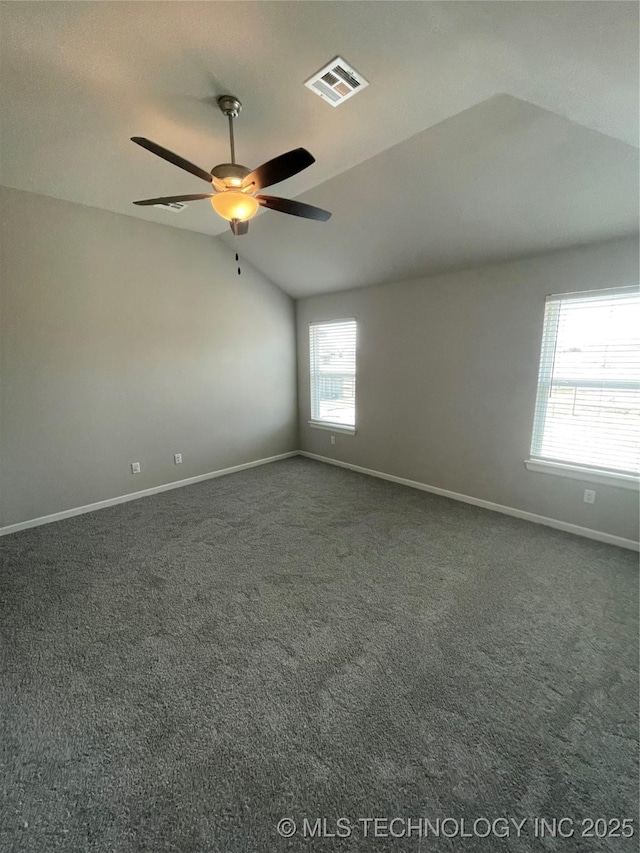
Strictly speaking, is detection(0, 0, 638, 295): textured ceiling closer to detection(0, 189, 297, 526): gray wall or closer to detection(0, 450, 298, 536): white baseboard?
detection(0, 189, 297, 526): gray wall

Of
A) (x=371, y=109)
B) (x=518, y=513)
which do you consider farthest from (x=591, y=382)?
(x=371, y=109)

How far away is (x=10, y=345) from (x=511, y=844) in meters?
4.28

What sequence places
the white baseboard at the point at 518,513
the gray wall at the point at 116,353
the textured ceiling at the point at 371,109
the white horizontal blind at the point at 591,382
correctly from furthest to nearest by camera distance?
the gray wall at the point at 116,353
the white baseboard at the point at 518,513
the white horizontal blind at the point at 591,382
the textured ceiling at the point at 371,109

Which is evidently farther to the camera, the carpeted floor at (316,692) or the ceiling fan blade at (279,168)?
the ceiling fan blade at (279,168)

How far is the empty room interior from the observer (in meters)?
1.27

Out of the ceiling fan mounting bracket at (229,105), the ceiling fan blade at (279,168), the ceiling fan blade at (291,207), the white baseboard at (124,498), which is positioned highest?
the ceiling fan mounting bracket at (229,105)

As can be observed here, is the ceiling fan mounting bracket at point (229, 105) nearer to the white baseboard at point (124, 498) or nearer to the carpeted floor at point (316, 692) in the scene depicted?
the carpeted floor at point (316, 692)

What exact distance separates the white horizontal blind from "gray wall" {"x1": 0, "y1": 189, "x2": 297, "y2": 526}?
3397 millimetres

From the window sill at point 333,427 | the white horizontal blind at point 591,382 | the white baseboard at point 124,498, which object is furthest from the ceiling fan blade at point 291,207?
the white baseboard at point 124,498

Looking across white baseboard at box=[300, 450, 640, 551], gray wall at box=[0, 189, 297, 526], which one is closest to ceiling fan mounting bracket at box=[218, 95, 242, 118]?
gray wall at box=[0, 189, 297, 526]

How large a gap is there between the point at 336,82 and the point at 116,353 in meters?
3.01

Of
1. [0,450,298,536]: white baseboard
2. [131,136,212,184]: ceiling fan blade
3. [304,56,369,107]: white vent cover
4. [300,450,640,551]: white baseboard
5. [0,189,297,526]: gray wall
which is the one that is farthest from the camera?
[0,450,298,536]: white baseboard

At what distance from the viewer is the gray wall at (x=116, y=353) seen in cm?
299

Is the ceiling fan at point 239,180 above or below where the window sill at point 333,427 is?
above
